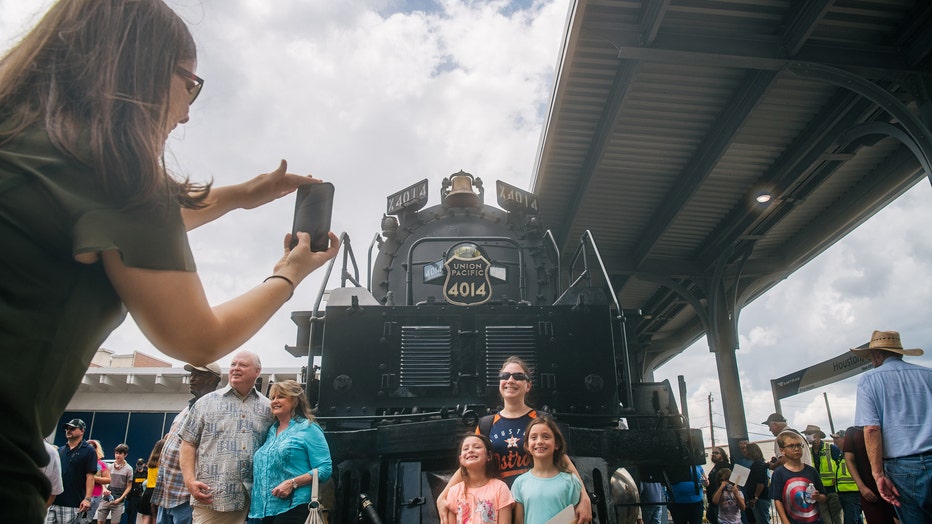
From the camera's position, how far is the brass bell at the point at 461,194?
8547mm

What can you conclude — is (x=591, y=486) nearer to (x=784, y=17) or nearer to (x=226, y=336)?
(x=226, y=336)

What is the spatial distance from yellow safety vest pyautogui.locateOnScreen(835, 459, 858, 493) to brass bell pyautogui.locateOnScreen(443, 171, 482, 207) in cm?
590

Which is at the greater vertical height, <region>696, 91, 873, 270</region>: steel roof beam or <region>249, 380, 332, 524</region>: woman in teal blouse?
<region>696, 91, 873, 270</region>: steel roof beam

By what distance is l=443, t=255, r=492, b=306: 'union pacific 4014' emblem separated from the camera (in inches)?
239

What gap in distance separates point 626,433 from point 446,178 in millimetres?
5265

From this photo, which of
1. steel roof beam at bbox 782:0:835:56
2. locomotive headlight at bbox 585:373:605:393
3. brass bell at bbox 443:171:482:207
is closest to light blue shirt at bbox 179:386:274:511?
locomotive headlight at bbox 585:373:605:393

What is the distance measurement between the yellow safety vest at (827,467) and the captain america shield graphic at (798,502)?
7.55ft

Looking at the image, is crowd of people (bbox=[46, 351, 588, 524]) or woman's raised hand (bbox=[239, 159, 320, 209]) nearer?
woman's raised hand (bbox=[239, 159, 320, 209])

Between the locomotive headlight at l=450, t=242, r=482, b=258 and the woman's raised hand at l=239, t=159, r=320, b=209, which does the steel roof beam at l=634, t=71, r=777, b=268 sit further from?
the woman's raised hand at l=239, t=159, r=320, b=209

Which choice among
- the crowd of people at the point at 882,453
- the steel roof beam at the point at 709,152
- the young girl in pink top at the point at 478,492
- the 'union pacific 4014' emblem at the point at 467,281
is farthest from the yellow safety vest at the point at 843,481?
the young girl in pink top at the point at 478,492

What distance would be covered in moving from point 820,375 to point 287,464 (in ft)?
50.5

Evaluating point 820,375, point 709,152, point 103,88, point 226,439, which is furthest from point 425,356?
point 820,375

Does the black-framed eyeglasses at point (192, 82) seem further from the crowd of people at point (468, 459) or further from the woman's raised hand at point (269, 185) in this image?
the crowd of people at point (468, 459)

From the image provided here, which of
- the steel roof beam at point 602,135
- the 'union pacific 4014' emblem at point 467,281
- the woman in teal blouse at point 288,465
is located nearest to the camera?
the woman in teal blouse at point 288,465
